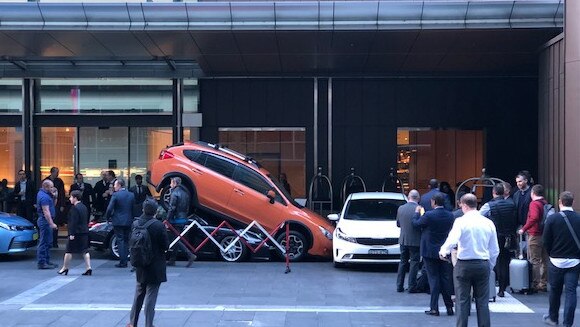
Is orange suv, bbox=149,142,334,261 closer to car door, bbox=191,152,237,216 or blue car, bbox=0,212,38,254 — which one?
car door, bbox=191,152,237,216

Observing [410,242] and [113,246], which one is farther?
[113,246]

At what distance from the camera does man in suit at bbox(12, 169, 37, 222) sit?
18734 mm

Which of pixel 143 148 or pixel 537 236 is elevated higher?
pixel 143 148

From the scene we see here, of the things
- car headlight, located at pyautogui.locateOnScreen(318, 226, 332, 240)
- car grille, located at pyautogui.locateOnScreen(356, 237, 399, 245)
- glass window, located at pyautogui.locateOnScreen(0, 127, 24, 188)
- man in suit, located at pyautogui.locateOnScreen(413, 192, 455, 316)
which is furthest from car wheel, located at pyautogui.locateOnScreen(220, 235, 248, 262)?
glass window, located at pyautogui.locateOnScreen(0, 127, 24, 188)

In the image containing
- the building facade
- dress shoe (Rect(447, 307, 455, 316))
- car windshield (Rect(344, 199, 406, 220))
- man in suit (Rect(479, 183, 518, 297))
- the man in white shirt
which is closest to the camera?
Result: the man in white shirt

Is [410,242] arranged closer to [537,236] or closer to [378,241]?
[537,236]

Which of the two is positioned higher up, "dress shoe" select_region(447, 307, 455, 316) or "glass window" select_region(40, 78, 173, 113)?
"glass window" select_region(40, 78, 173, 113)

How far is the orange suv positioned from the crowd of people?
3.92 metres

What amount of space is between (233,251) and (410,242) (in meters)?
5.11

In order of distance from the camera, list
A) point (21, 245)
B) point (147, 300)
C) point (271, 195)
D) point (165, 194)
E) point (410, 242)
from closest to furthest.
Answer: point (147, 300) → point (410, 242) → point (21, 245) → point (271, 195) → point (165, 194)

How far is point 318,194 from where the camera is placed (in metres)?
20.6

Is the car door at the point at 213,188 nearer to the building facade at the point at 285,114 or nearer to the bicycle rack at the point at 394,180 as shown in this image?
the building facade at the point at 285,114

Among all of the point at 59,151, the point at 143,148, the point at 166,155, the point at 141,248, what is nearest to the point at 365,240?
the point at 166,155

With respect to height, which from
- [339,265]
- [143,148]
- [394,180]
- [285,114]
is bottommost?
[339,265]
